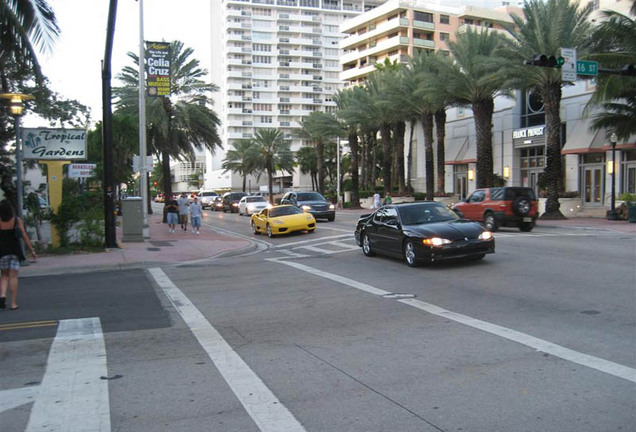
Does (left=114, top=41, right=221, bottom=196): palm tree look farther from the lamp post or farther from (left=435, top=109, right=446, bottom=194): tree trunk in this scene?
the lamp post

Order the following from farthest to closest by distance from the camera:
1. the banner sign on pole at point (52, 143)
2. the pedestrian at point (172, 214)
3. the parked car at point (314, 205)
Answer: the parked car at point (314, 205) < the pedestrian at point (172, 214) < the banner sign on pole at point (52, 143)

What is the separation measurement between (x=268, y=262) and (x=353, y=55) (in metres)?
79.5

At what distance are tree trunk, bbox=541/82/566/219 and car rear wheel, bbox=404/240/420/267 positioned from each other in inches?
788

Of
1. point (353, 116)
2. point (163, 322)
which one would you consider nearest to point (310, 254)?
point (163, 322)

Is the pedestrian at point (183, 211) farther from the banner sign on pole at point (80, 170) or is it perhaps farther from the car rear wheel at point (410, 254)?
the car rear wheel at point (410, 254)

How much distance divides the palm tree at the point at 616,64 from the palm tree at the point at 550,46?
1.99m

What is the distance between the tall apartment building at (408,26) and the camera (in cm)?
7988

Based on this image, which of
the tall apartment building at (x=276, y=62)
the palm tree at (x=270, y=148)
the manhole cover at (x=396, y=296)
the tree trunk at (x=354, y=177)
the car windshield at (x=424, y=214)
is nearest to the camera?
the manhole cover at (x=396, y=296)

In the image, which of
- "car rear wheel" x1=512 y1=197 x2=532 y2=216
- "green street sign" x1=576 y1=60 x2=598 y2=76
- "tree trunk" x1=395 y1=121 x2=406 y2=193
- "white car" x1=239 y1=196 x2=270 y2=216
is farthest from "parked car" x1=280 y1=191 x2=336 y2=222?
"tree trunk" x1=395 y1=121 x2=406 y2=193

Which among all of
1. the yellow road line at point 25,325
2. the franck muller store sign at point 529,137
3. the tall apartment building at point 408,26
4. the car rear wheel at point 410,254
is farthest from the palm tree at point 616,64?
the tall apartment building at point 408,26

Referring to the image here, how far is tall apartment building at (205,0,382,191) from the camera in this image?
114125mm

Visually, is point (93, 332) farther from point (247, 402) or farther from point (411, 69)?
point (411, 69)

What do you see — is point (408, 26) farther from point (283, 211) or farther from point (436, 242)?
point (436, 242)

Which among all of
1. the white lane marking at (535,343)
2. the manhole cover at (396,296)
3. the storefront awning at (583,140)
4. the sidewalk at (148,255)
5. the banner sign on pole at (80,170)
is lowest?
the sidewalk at (148,255)
